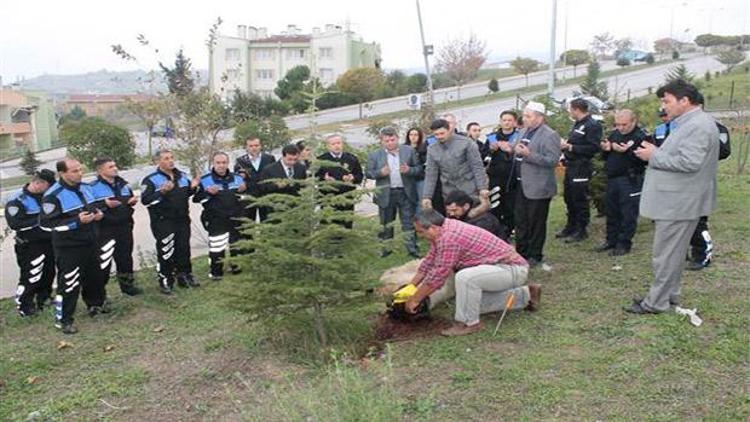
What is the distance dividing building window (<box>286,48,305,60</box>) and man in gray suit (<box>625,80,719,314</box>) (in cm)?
7832

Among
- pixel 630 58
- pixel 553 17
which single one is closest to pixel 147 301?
pixel 553 17

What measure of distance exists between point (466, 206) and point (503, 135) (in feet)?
7.07

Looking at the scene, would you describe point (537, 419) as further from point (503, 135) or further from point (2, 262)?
point (2, 262)

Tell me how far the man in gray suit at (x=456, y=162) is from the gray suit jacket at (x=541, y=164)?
0.45 m

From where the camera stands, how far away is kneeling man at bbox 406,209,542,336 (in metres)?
5.35

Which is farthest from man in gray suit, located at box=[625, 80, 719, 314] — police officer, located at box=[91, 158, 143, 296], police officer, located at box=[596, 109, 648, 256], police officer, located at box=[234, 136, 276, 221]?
police officer, located at box=[91, 158, 143, 296]

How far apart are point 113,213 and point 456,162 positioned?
12.0ft

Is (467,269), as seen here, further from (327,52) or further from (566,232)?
(327,52)

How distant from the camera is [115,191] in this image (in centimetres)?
720

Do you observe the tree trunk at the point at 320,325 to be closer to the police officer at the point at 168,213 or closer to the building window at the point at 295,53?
the police officer at the point at 168,213

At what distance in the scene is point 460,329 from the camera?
5461 mm

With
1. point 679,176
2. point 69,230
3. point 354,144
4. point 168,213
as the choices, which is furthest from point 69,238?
point 354,144

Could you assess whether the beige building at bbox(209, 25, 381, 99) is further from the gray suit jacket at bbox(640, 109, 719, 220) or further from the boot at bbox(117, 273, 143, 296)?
the gray suit jacket at bbox(640, 109, 719, 220)

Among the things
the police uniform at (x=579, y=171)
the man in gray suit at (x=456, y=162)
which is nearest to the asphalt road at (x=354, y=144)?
the man in gray suit at (x=456, y=162)
